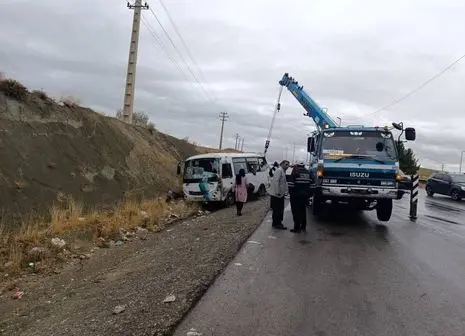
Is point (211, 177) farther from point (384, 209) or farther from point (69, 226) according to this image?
point (384, 209)

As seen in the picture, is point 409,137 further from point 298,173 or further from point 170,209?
point 170,209

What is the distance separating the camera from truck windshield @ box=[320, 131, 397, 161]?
511 inches

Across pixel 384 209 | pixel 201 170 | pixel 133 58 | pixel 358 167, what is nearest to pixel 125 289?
pixel 358 167

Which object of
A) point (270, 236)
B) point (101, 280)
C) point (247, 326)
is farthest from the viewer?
point (270, 236)

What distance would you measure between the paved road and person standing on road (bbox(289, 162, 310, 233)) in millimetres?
644

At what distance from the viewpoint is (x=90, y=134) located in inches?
987

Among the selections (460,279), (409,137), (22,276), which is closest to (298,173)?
(409,137)

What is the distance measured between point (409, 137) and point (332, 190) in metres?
2.59

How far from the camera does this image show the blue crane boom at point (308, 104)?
2311cm

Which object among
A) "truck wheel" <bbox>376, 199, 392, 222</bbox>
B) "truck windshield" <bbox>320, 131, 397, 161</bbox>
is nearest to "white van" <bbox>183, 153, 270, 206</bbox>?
"truck windshield" <bbox>320, 131, 397, 161</bbox>

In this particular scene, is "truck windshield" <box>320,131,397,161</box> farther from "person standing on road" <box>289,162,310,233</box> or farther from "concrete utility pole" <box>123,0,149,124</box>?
"concrete utility pole" <box>123,0,149,124</box>

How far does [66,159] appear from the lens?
822 inches

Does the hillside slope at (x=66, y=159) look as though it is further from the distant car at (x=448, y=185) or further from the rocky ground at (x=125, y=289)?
the distant car at (x=448, y=185)

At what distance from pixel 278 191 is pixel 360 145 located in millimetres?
2833
